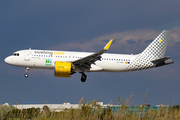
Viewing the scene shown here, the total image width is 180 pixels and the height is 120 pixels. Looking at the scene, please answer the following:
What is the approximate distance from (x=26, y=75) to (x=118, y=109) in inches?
872

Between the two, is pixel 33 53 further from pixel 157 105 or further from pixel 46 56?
pixel 157 105

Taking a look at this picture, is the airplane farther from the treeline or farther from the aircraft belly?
the treeline

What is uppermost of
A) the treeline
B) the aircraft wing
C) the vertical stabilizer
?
the vertical stabilizer

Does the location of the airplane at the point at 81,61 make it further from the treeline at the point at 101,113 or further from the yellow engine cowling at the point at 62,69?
the treeline at the point at 101,113

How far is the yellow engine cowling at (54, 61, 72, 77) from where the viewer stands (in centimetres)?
2689

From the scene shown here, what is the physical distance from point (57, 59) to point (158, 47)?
15.7m

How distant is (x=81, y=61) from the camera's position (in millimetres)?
27484

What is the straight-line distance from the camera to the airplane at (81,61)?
27.3 m

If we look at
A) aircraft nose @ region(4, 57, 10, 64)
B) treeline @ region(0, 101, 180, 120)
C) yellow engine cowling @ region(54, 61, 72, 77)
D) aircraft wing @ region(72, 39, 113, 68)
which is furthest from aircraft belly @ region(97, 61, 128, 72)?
treeline @ region(0, 101, 180, 120)

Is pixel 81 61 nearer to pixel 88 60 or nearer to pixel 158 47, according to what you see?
pixel 88 60

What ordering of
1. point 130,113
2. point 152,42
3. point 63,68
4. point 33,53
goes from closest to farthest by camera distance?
point 130,113
point 63,68
point 33,53
point 152,42

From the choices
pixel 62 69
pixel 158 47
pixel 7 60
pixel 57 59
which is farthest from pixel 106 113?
pixel 158 47

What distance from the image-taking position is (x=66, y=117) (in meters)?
10.0

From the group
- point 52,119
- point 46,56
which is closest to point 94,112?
point 52,119
